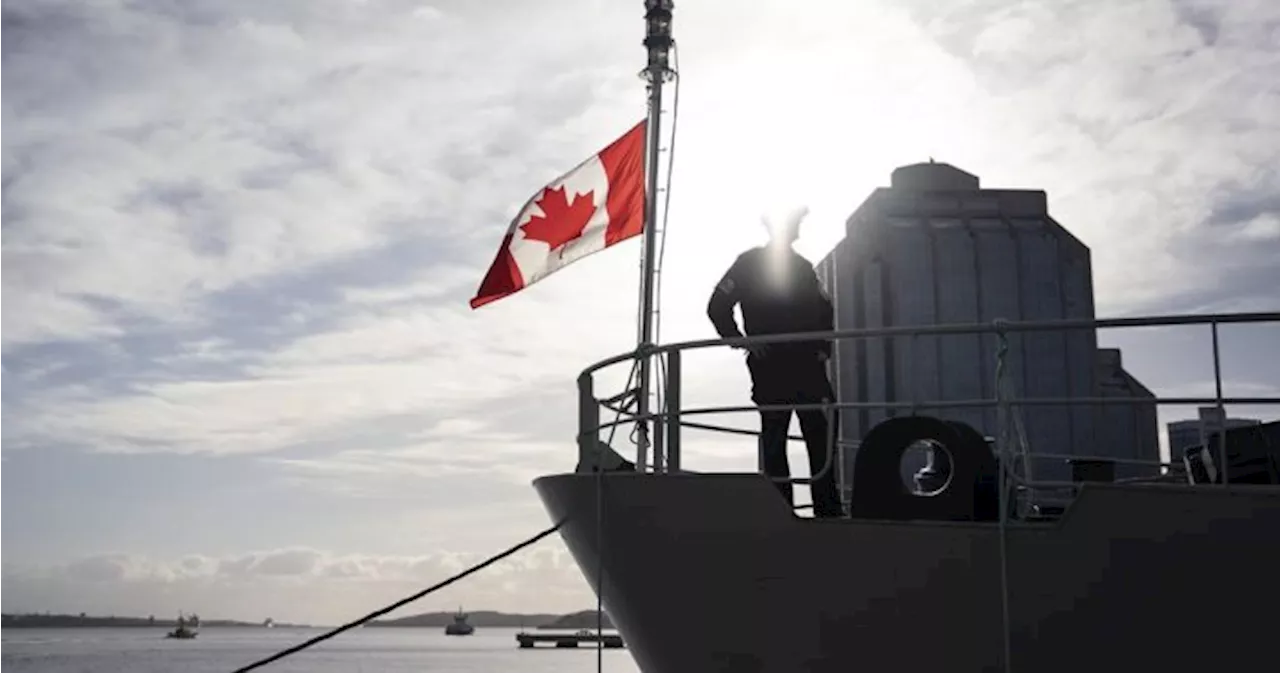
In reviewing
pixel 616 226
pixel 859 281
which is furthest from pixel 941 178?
pixel 616 226

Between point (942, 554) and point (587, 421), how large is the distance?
307 centimetres

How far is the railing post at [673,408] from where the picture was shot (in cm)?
846

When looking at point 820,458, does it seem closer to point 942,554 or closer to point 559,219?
point 942,554

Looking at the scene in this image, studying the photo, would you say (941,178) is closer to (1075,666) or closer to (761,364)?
(761,364)

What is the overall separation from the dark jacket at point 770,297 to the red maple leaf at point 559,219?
2665 mm

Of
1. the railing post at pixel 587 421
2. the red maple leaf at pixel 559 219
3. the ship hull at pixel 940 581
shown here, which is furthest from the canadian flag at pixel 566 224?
the ship hull at pixel 940 581

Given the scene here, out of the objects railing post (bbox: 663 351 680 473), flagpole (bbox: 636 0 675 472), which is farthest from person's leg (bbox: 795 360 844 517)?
flagpole (bbox: 636 0 675 472)

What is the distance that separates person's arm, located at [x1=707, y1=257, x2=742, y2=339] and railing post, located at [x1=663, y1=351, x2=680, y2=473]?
0.41m

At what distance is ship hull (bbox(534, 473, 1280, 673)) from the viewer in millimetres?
6664

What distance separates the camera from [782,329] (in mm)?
8805

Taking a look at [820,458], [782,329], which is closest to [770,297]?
[782,329]

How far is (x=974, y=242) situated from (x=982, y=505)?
258 inches

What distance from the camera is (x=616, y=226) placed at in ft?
36.8

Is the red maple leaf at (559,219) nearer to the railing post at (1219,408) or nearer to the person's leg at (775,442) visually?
the person's leg at (775,442)
